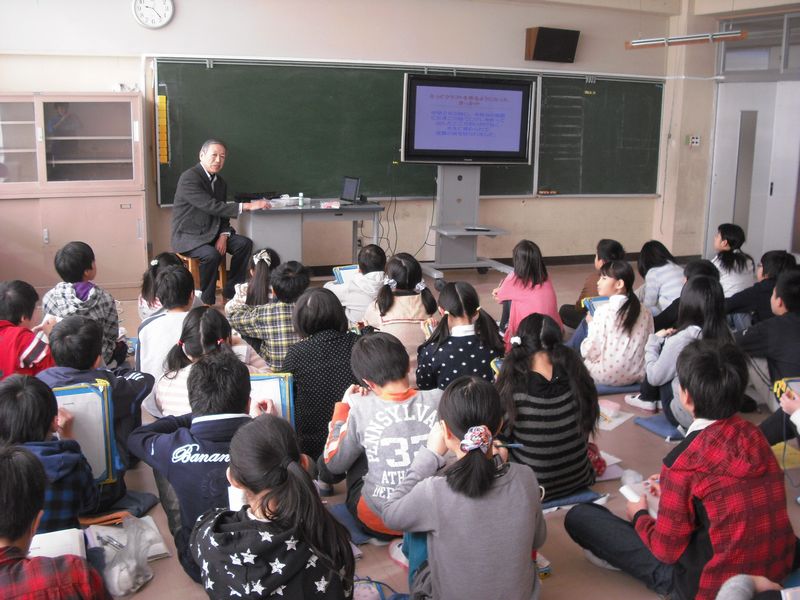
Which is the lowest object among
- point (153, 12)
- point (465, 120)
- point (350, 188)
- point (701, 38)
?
point (350, 188)

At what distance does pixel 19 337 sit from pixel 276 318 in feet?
3.46

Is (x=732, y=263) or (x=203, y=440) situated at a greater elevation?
(x=732, y=263)

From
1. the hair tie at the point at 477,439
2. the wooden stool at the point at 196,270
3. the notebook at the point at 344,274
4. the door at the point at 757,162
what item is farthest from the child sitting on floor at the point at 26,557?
the door at the point at 757,162

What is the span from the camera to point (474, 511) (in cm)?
203

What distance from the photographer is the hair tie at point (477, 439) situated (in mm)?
1977

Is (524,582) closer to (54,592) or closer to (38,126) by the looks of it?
(54,592)

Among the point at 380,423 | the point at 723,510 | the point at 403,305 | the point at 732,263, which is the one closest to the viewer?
the point at 723,510

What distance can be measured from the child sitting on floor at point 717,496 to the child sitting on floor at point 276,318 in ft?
6.19

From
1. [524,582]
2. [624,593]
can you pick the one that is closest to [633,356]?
[624,593]

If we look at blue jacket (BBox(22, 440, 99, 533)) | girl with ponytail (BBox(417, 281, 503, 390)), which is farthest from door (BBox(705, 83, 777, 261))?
blue jacket (BBox(22, 440, 99, 533))

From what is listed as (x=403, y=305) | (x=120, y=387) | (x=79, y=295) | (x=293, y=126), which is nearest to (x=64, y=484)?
(x=120, y=387)

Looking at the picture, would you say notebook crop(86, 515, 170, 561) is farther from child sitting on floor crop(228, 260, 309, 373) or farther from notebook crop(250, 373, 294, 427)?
child sitting on floor crop(228, 260, 309, 373)

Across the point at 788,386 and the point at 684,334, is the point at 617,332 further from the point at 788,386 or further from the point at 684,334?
the point at 788,386

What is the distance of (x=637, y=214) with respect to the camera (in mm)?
8680
